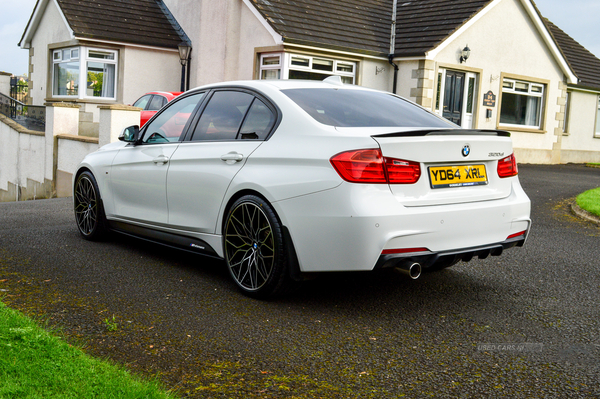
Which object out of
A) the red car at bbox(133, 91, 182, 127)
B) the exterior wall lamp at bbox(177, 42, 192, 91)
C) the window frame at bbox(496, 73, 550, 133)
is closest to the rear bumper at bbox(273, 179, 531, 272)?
the red car at bbox(133, 91, 182, 127)

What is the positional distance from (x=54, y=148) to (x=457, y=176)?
45.3ft

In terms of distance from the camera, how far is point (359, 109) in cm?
495

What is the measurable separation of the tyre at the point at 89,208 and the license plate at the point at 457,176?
12.3 ft

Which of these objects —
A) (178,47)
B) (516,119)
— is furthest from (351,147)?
(516,119)

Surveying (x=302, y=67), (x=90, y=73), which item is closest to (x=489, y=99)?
(x=302, y=67)

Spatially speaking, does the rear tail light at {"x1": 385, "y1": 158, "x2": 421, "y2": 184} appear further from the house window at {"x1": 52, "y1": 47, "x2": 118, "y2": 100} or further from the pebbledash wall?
the house window at {"x1": 52, "y1": 47, "x2": 118, "y2": 100}

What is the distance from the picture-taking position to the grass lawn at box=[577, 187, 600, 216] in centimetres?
973

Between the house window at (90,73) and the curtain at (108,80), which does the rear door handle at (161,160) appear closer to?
the house window at (90,73)

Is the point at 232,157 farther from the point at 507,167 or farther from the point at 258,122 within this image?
the point at 507,167

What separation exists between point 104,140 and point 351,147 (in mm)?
10228

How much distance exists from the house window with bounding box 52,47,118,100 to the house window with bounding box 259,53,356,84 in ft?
17.5

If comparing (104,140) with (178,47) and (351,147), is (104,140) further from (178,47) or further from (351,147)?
(351,147)

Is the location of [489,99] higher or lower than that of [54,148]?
higher

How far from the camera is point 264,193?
4520mm
